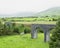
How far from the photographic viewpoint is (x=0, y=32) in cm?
7188

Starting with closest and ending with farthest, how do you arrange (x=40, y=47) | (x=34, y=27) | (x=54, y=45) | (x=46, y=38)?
(x=54, y=45), (x=40, y=47), (x=46, y=38), (x=34, y=27)

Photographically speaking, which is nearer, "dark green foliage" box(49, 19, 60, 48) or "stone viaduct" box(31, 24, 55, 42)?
"dark green foliage" box(49, 19, 60, 48)

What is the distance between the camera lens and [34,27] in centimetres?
6400

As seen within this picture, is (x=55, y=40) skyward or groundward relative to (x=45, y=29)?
skyward

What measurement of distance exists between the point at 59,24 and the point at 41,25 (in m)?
25.4

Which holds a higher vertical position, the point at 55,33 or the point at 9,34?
the point at 55,33

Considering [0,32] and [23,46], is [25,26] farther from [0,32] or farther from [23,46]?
[23,46]

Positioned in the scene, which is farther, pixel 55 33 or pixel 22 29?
pixel 22 29

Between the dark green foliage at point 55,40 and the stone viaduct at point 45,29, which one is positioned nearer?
the dark green foliage at point 55,40

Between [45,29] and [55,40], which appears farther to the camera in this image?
[45,29]

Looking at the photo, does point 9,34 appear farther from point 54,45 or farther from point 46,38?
point 54,45

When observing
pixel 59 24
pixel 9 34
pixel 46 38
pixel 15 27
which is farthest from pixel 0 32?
pixel 59 24

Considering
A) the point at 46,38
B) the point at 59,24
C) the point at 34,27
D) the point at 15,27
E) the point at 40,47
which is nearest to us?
the point at 59,24

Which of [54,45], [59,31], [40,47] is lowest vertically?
[40,47]
